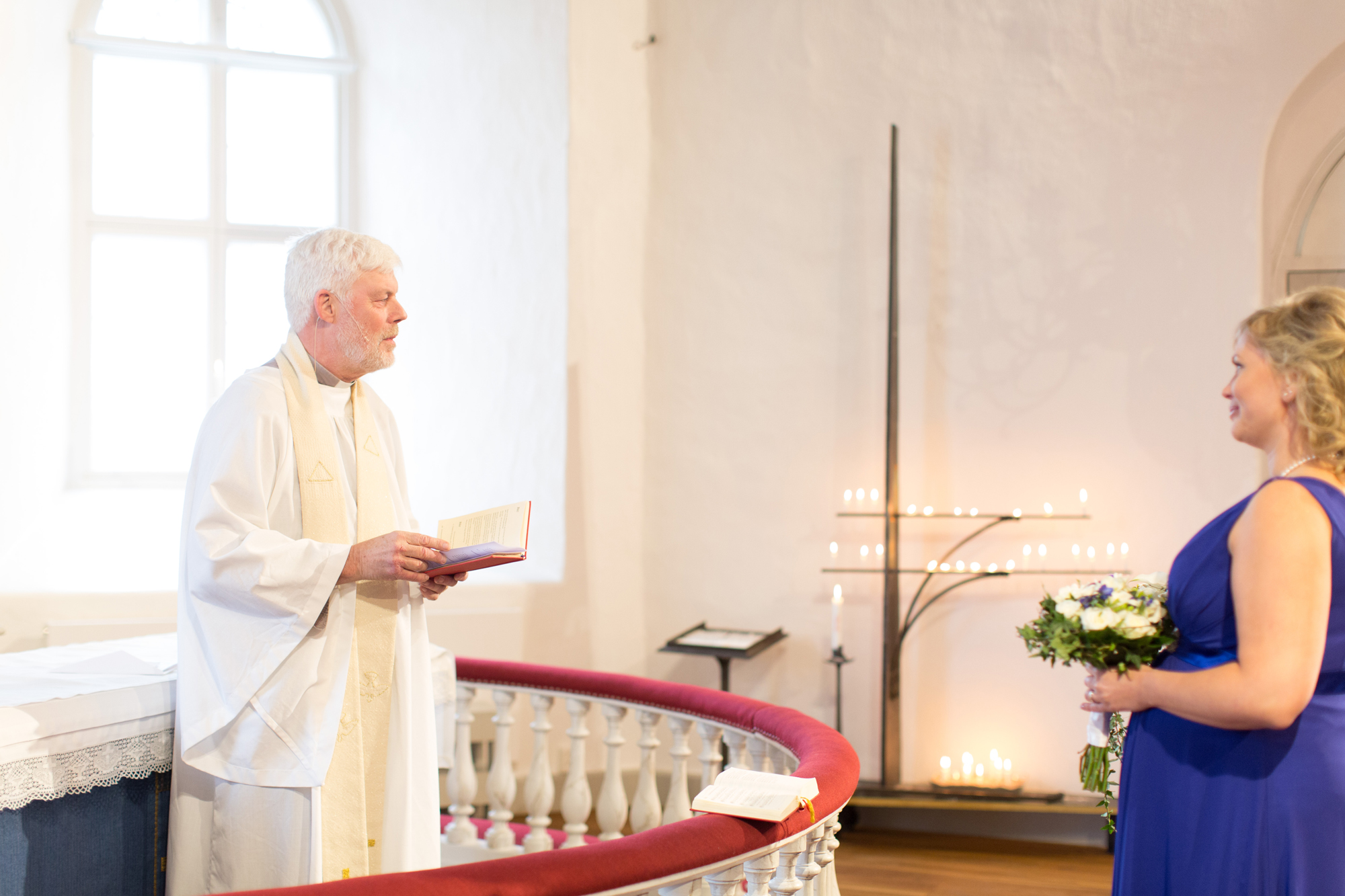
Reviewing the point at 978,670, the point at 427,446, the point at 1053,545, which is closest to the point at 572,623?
the point at 427,446

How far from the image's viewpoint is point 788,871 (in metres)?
2.01

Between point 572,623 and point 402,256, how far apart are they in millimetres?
2219

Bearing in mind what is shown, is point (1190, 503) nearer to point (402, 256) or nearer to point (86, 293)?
point (402, 256)

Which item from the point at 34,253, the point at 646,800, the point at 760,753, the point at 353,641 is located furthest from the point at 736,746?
the point at 34,253

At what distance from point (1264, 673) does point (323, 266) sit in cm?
224

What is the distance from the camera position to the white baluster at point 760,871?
1.93 metres

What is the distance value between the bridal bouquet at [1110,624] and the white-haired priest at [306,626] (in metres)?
1.37

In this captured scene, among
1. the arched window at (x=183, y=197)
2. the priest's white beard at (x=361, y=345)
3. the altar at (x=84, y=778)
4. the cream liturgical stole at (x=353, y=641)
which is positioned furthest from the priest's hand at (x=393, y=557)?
the arched window at (x=183, y=197)

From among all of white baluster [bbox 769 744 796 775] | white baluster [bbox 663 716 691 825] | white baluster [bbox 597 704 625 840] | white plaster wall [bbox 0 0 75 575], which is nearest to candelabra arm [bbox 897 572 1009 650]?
white baluster [bbox 663 716 691 825]

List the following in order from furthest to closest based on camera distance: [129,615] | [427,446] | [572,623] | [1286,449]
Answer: [427,446] < [572,623] < [129,615] < [1286,449]

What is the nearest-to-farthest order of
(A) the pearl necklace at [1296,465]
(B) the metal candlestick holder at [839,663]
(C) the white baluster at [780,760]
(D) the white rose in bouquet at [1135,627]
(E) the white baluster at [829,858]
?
(A) the pearl necklace at [1296,465]
(D) the white rose in bouquet at [1135,627]
(E) the white baluster at [829,858]
(C) the white baluster at [780,760]
(B) the metal candlestick holder at [839,663]

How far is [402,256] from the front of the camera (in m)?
5.73

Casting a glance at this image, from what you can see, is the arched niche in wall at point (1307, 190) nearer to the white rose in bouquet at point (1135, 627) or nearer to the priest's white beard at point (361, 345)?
the white rose in bouquet at point (1135, 627)

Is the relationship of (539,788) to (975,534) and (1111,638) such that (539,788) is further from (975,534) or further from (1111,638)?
(975,534)
